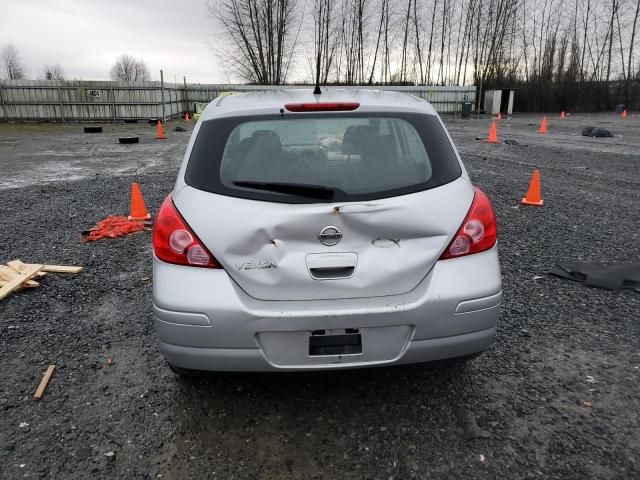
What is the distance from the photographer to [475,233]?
2.48m

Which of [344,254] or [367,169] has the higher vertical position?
[367,169]

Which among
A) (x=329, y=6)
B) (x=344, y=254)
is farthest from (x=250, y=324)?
(x=329, y=6)

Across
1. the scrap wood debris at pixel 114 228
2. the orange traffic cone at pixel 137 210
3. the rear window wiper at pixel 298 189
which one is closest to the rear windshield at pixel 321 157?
the rear window wiper at pixel 298 189

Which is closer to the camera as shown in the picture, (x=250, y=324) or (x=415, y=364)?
(x=250, y=324)

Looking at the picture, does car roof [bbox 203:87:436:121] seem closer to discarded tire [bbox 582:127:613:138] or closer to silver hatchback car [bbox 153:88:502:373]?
silver hatchback car [bbox 153:88:502:373]

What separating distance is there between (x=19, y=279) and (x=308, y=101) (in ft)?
10.8

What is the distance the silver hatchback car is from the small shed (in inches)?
1525

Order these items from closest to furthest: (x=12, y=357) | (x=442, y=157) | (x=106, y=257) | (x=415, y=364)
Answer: (x=415, y=364) < (x=442, y=157) < (x=12, y=357) < (x=106, y=257)

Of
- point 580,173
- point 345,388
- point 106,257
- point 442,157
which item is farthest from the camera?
point 580,173

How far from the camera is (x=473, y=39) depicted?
1837 inches

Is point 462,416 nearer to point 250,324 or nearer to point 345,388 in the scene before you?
point 345,388

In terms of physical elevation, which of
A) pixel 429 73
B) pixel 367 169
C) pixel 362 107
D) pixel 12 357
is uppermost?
pixel 429 73

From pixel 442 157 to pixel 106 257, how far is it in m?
4.13

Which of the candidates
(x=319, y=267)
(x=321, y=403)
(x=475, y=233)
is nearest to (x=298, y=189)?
(x=319, y=267)
